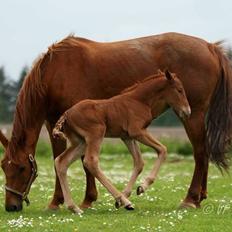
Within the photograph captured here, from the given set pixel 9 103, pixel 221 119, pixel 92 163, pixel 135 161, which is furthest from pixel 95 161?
pixel 9 103

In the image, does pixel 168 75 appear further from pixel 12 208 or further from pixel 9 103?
pixel 9 103

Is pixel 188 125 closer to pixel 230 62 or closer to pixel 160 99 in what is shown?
pixel 160 99

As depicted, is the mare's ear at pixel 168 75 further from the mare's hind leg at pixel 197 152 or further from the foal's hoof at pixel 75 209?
the foal's hoof at pixel 75 209

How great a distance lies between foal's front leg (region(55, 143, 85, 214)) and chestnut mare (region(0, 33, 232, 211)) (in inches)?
24.5

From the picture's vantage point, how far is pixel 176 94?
10680mm

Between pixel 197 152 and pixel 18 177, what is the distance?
112 inches

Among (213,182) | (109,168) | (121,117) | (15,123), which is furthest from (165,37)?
(109,168)

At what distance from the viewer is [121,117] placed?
1044 cm

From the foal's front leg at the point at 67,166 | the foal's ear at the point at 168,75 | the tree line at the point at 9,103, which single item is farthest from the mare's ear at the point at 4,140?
the tree line at the point at 9,103

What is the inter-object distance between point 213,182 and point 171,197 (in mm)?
3784

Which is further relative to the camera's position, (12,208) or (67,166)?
(12,208)

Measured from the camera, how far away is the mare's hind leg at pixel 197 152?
36.2ft

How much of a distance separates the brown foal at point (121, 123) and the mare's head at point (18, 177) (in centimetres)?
57

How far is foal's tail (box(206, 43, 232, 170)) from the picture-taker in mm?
11297
